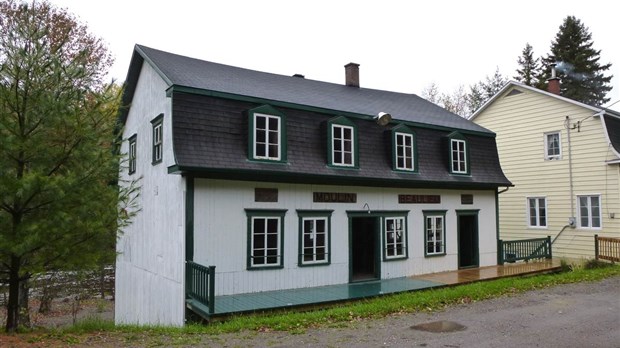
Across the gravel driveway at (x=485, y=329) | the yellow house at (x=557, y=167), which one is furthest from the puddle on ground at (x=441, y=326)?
the yellow house at (x=557, y=167)

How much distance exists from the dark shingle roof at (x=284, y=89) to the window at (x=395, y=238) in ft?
11.5

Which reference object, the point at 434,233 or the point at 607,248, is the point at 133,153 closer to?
the point at 434,233

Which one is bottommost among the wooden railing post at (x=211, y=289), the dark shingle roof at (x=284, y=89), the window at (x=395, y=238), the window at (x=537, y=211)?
the wooden railing post at (x=211, y=289)

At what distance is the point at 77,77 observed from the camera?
8539mm

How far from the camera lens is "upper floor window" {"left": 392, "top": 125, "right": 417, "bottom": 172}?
568 inches

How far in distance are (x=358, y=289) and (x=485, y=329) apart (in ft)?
14.3

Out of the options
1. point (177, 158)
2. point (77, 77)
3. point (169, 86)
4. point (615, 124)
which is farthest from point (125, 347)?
point (615, 124)

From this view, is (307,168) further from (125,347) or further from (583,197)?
(583,197)

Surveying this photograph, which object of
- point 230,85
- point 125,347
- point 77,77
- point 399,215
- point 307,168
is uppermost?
point 230,85

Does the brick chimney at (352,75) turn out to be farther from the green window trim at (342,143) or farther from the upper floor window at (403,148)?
the green window trim at (342,143)

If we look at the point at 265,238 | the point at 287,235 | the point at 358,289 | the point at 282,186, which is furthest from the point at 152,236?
A: the point at 358,289


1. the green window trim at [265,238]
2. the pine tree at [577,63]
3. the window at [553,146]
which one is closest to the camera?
the green window trim at [265,238]

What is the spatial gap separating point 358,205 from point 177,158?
5797mm

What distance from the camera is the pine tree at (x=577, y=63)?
46.0m
